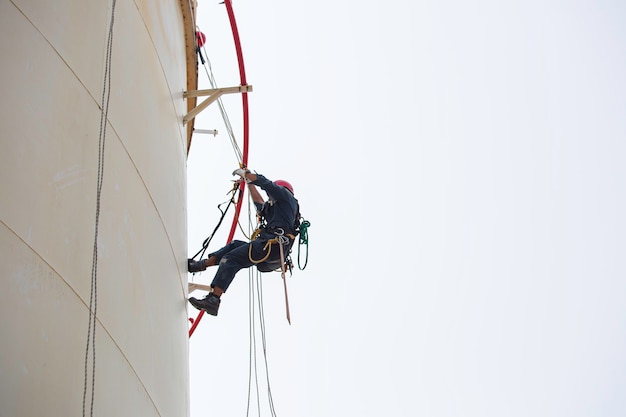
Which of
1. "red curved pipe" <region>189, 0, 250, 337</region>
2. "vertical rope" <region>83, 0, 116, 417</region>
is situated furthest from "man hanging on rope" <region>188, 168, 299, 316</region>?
"vertical rope" <region>83, 0, 116, 417</region>

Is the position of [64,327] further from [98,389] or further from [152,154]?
[152,154]

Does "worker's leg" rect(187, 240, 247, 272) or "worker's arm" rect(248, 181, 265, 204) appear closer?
"worker's leg" rect(187, 240, 247, 272)

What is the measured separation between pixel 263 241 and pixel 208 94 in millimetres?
1751

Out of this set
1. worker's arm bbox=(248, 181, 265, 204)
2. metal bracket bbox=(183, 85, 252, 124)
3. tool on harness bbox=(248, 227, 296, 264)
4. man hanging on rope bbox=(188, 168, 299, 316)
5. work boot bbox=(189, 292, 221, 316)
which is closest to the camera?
work boot bbox=(189, 292, 221, 316)

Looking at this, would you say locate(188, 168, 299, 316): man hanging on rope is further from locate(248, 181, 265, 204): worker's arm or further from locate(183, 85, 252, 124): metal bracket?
locate(183, 85, 252, 124): metal bracket

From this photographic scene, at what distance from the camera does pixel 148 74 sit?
670cm

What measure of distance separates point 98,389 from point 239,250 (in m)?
4.45

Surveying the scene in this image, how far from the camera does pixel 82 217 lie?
475 centimetres

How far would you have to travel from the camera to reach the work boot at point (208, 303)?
8.37 m

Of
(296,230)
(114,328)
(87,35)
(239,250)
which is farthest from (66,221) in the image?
(296,230)

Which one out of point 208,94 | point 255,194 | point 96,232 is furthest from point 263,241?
point 96,232

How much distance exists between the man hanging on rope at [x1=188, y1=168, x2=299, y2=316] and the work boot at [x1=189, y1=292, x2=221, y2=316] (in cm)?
7

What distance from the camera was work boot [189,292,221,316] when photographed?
27.5 ft

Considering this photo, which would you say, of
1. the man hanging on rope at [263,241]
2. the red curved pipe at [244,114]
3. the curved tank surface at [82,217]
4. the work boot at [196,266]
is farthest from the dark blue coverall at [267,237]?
the curved tank surface at [82,217]
